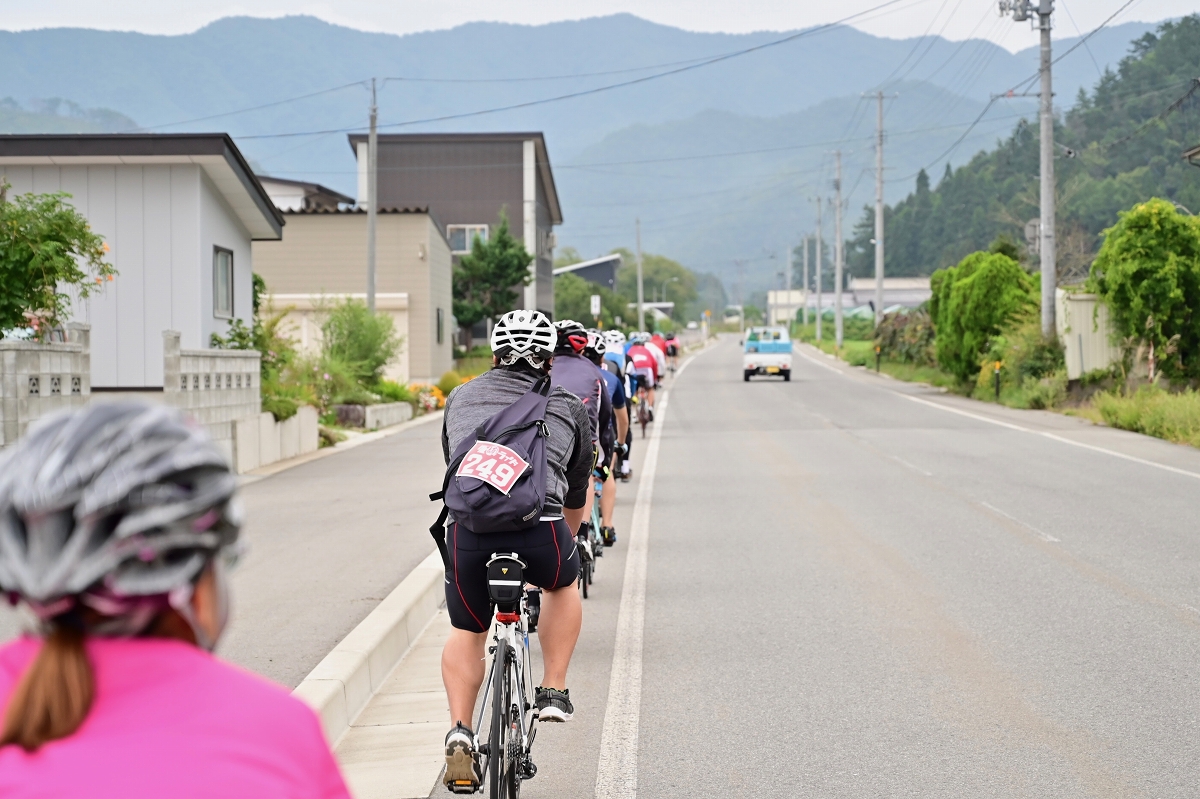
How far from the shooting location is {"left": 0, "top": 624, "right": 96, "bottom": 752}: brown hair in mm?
1732

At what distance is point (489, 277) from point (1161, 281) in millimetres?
29468

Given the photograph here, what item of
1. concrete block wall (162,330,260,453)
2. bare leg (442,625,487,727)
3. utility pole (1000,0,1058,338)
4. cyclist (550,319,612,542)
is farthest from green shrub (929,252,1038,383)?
bare leg (442,625,487,727)

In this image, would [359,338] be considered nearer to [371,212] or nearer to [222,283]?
[371,212]

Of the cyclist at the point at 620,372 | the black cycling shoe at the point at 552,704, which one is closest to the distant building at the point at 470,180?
the cyclist at the point at 620,372

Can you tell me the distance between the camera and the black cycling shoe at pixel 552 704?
5.43 meters

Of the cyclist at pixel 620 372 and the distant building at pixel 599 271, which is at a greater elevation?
the distant building at pixel 599 271

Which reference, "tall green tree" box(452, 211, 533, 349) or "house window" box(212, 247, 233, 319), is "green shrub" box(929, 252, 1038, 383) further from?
"house window" box(212, 247, 233, 319)

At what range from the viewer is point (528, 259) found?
52.3m

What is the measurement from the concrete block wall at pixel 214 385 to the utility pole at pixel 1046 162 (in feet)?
67.9

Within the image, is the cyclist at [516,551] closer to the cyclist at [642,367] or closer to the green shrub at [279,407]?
the cyclist at [642,367]

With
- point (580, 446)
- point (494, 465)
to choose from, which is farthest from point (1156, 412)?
point (494, 465)

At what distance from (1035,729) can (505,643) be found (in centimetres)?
266

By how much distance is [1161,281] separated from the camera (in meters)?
26.7

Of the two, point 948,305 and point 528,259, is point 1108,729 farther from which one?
point 528,259
